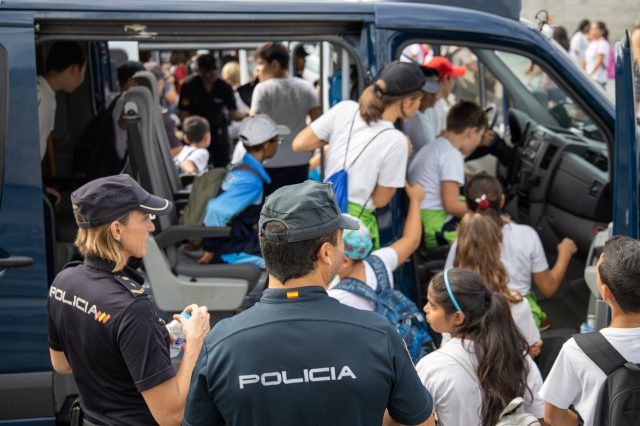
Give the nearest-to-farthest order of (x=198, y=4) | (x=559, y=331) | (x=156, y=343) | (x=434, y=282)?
(x=156, y=343) → (x=434, y=282) → (x=198, y=4) → (x=559, y=331)

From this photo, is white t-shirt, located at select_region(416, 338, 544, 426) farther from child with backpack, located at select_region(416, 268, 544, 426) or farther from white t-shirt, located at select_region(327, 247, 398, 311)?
white t-shirt, located at select_region(327, 247, 398, 311)

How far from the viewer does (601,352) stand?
2.59 meters

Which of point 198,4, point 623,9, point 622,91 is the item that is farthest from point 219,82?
point 623,9

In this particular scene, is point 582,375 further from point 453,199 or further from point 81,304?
point 453,199

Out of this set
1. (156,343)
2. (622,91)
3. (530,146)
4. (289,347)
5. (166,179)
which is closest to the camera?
(289,347)

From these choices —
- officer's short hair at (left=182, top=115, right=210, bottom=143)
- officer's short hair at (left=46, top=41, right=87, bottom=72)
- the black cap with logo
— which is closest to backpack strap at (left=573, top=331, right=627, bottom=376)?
the black cap with logo

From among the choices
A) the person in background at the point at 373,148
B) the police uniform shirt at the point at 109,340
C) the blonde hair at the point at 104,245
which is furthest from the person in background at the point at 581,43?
the police uniform shirt at the point at 109,340

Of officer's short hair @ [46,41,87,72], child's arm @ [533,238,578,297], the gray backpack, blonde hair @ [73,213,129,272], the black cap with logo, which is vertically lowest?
child's arm @ [533,238,578,297]

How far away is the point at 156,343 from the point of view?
2.45 metres

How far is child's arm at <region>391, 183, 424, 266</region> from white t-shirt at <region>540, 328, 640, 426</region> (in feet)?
3.71

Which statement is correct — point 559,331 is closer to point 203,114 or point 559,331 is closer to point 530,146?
point 530,146

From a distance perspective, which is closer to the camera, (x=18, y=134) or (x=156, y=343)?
(x=156, y=343)

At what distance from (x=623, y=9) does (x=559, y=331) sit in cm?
1451

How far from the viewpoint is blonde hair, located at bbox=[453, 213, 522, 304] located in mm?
3635
